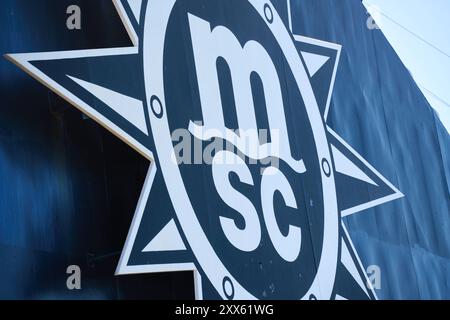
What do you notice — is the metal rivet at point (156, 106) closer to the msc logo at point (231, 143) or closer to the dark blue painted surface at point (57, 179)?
the msc logo at point (231, 143)

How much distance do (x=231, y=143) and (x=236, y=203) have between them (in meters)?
0.33

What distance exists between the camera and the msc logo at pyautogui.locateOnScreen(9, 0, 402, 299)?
13.7 ft

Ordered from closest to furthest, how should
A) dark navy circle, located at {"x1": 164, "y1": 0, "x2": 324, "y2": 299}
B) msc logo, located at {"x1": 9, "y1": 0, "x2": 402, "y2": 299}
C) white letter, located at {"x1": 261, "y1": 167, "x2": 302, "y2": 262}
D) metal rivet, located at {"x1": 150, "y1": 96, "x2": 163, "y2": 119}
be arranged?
msc logo, located at {"x1": 9, "y1": 0, "x2": 402, "y2": 299} → metal rivet, located at {"x1": 150, "y1": 96, "x2": 163, "y2": 119} → dark navy circle, located at {"x1": 164, "y1": 0, "x2": 324, "y2": 299} → white letter, located at {"x1": 261, "y1": 167, "x2": 302, "y2": 262}

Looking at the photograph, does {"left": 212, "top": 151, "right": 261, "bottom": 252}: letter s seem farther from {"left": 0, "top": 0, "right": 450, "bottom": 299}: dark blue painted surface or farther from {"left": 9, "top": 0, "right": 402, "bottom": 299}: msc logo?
{"left": 0, "top": 0, "right": 450, "bottom": 299}: dark blue painted surface

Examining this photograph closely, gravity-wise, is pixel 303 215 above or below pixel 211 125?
below

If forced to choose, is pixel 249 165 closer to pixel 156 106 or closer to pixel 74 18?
pixel 156 106

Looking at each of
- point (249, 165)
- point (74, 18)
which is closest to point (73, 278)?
point (74, 18)

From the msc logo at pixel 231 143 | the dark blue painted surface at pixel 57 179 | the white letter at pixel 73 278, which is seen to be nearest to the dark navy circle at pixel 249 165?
the msc logo at pixel 231 143

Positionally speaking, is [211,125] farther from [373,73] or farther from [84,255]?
[373,73]

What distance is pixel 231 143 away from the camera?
507cm

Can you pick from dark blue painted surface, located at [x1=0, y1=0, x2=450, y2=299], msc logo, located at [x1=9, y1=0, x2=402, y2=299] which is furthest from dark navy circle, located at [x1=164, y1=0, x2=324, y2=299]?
dark blue painted surface, located at [x1=0, y1=0, x2=450, y2=299]
